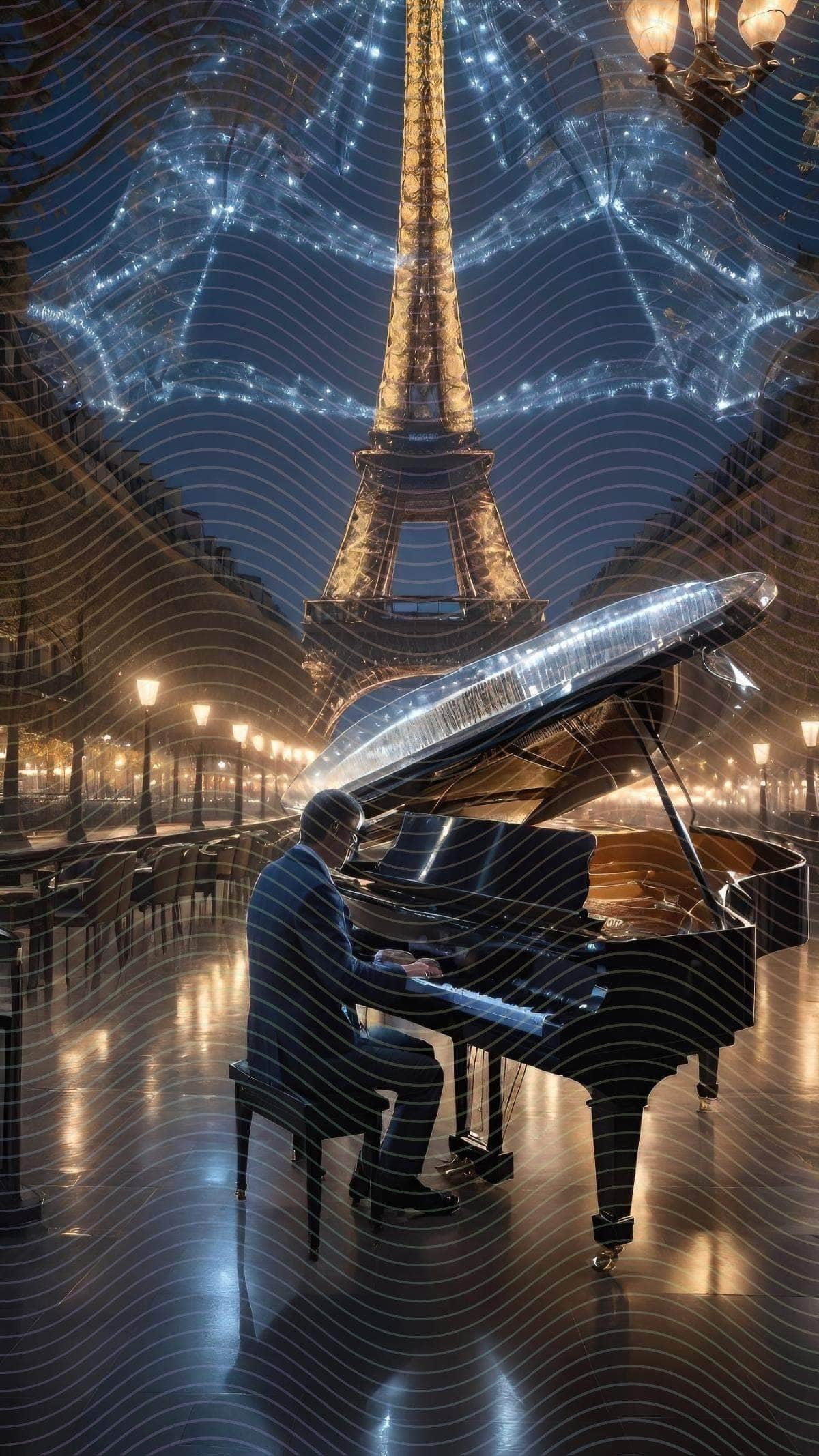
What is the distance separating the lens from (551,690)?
8.53ft

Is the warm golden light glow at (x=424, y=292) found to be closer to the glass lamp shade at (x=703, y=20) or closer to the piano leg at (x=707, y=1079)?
the glass lamp shade at (x=703, y=20)

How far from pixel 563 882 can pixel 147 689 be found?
575 centimetres

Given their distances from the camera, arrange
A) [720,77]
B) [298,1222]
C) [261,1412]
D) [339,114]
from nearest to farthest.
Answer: [261,1412] → [298,1222] → [720,77] → [339,114]

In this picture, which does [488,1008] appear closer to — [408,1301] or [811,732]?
[408,1301]

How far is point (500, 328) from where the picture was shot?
1605 cm

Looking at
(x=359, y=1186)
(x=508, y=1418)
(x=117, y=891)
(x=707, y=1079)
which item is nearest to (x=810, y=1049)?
(x=707, y=1079)

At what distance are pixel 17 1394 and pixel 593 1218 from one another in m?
1.36

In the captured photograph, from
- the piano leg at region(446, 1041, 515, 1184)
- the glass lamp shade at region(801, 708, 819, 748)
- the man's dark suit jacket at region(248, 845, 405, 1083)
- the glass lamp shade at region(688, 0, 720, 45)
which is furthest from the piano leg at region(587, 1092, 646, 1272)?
the glass lamp shade at region(801, 708, 819, 748)

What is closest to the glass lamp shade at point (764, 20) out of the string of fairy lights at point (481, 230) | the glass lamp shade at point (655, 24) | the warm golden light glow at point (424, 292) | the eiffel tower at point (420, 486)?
the glass lamp shade at point (655, 24)

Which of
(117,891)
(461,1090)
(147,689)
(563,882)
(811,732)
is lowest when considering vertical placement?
(461,1090)

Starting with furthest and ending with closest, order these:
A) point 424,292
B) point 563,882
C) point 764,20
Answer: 1. point 424,292
2. point 764,20
3. point 563,882

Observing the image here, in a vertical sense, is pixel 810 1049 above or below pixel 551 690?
below

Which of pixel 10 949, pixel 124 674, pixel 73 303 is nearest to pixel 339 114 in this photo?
pixel 73 303

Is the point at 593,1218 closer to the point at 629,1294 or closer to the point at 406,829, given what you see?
the point at 629,1294
